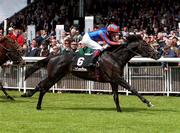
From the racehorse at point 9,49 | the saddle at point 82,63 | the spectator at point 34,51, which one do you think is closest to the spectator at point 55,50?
the spectator at point 34,51

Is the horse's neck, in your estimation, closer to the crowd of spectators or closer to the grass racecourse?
the grass racecourse

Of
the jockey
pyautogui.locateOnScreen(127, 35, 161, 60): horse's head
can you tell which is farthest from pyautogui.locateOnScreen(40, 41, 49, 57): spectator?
pyautogui.locateOnScreen(127, 35, 161, 60): horse's head

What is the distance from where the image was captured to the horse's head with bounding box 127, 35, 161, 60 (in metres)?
12.0

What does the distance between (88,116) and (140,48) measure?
2.35 metres

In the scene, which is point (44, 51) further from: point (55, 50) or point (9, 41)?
point (9, 41)

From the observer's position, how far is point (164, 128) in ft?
29.7

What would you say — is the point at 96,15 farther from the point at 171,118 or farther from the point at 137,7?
the point at 171,118

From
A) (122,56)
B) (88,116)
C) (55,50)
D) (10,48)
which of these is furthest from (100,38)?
(55,50)

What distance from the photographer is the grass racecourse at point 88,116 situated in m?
8.95

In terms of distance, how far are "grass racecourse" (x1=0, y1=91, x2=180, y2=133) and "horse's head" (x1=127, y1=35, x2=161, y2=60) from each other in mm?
1316

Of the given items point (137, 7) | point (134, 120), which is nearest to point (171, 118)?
point (134, 120)

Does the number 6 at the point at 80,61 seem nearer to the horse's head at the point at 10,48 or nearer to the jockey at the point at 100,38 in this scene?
the jockey at the point at 100,38

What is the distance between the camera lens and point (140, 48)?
12.0m

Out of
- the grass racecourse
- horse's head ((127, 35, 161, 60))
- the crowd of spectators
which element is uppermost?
the crowd of spectators
